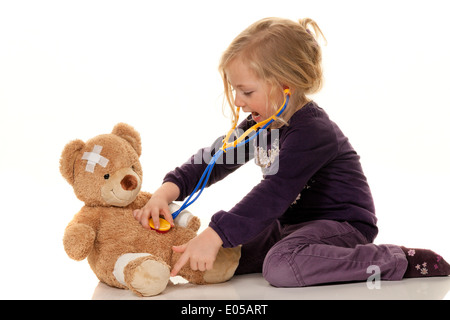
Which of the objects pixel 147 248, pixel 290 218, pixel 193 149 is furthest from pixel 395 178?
pixel 147 248

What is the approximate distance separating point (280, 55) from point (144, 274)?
1.80 feet

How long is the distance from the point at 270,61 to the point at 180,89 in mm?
1204

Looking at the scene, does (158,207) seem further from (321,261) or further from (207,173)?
(321,261)

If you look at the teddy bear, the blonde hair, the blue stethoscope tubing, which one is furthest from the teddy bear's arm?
the blonde hair

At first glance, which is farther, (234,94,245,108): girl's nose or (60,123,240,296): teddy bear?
(234,94,245,108): girl's nose

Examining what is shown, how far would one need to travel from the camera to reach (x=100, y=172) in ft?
4.13

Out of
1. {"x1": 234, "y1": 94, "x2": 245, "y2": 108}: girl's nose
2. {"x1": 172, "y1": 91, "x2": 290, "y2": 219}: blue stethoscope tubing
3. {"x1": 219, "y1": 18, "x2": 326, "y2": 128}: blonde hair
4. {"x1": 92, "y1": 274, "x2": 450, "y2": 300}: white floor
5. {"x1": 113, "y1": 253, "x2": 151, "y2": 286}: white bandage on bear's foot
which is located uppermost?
{"x1": 219, "y1": 18, "x2": 326, "y2": 128}: blonde hair

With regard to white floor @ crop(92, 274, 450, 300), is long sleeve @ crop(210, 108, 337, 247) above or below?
above

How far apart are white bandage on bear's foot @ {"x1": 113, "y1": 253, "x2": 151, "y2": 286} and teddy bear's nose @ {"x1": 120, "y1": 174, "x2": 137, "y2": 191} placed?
0.49 feet

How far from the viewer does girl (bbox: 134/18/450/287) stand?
122 centimetres

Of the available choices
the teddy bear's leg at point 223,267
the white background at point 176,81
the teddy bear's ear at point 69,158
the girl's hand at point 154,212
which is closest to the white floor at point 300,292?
the teddy bear's leg at point 223,267

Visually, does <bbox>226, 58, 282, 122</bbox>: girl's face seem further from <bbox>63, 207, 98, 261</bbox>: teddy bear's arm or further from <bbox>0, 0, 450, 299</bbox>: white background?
<bbox>0, 0, 450, 299</bbox>: white background

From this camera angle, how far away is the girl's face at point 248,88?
4.33 ft

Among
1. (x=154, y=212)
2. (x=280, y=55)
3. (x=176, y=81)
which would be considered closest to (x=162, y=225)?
(x=154, y=212)
